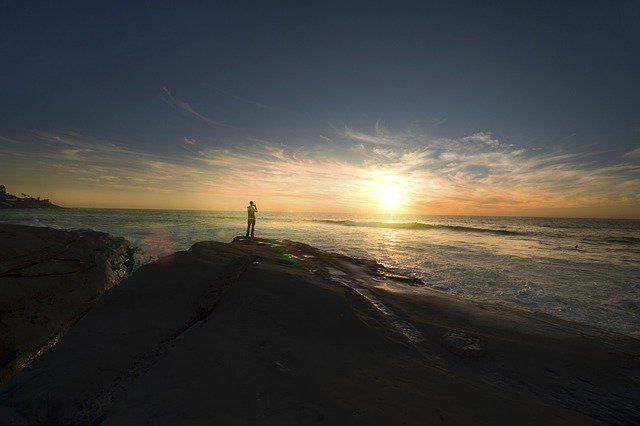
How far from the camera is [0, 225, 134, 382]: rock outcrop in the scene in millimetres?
4062

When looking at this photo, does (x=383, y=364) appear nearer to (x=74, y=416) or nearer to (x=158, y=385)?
(x=158, y=385)

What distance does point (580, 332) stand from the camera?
538 centimetres

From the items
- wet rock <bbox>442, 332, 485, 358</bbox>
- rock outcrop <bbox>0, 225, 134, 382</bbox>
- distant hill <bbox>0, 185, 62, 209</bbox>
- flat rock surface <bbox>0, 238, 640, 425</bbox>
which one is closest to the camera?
flat rock surface <bbox>0, 238, 640, 425</bbox>

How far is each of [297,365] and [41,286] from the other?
5292 mm

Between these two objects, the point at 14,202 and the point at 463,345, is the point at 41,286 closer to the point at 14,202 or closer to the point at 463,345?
the point at 463,345

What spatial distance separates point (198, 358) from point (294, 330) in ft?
4.44

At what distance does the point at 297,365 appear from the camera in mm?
3033

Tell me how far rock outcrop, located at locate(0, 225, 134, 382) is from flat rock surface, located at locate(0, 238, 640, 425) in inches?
44.2

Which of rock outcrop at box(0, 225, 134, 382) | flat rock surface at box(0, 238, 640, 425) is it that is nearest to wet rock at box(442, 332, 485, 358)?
flat rock surface at box(0, 238, 640, 425)

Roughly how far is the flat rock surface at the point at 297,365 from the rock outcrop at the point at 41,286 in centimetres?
112

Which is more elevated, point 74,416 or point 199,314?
point 199,314

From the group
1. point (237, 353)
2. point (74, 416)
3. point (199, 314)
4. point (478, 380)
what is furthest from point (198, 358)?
point (478, 380)

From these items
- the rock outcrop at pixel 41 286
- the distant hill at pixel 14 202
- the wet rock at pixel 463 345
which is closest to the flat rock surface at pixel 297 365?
the wet rock at pixel 463 345

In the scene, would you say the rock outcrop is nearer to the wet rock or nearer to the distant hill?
the wet rock
